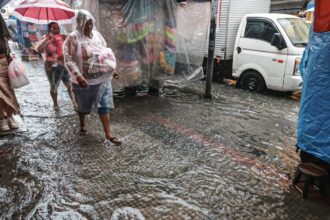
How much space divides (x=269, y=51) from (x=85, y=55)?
16.7 feet

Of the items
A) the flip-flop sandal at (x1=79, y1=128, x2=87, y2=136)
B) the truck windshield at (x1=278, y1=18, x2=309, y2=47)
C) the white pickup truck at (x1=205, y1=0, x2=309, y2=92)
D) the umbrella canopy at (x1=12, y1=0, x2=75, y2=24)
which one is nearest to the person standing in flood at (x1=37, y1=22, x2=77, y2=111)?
the umbrella canopy at (x1=12, y1=0, x2=75, y2=24)

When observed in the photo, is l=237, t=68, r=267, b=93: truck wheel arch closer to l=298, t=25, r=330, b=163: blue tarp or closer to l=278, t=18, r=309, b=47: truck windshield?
l=278, t=18, r=309, b=47: truck windshield

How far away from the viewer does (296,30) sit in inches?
281

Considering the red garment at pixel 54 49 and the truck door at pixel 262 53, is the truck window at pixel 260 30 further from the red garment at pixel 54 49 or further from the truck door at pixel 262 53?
the red garment at pixel 54 49

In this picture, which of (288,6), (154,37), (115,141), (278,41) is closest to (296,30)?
(278,41)

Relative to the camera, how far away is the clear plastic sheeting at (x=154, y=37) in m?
5.93

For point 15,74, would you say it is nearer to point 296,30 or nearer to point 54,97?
point 54,97

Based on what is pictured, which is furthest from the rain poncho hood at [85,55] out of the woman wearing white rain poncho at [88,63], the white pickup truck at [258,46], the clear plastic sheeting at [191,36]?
the white pickup truck at [258,46]

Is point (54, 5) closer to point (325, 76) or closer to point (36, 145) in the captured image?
point (36, 145)

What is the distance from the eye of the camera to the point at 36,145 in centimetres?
418

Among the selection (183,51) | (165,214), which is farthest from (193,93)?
(165,214)

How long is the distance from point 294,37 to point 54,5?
5616 millimetres

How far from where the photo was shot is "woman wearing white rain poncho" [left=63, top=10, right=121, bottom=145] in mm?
3766

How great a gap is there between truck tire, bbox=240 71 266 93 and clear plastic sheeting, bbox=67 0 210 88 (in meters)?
1.49
